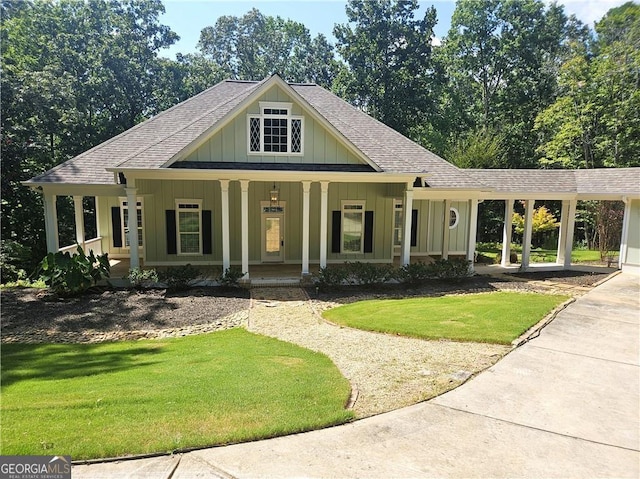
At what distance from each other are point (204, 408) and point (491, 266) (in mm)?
14928

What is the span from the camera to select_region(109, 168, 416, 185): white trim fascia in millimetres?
12031

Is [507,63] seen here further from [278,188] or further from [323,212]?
[323,212]

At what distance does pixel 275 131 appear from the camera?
43.1ft

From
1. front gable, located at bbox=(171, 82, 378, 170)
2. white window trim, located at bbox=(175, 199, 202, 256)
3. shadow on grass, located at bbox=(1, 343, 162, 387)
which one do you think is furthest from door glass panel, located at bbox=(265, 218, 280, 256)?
shadow on grass, located at bbox=(1, 343, 162, 387)

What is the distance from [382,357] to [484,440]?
2.69 metres

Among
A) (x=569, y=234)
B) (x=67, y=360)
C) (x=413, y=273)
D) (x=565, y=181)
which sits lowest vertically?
(x=67, y=360)

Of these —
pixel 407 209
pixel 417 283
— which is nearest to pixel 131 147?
pixel 407 209

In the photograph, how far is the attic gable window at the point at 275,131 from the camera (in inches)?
510

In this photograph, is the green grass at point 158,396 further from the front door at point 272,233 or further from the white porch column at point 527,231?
the white porch column at point 527,231

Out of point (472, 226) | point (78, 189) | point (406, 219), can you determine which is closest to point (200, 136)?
point (78, 189)

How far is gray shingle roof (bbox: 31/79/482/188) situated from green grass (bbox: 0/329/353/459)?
6890 millimetres

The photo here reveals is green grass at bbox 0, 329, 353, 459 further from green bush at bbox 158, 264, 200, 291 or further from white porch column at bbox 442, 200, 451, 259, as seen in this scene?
white porch column at bbox 442, 200, 451, 259

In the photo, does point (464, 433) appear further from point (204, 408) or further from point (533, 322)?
point (533, 322)

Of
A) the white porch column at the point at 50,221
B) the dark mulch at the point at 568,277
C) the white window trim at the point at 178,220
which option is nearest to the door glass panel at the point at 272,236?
the white window trim at the point at 178,220
